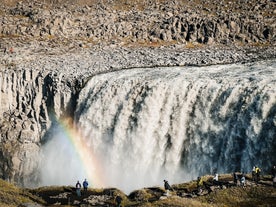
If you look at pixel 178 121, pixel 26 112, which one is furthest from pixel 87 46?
pixel 178 121

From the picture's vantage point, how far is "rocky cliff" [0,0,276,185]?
249ft

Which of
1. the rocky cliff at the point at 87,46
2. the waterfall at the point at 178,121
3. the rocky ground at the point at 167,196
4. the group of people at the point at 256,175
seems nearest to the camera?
the rocky ground at the point at 167,196

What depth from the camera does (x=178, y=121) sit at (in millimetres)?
58781

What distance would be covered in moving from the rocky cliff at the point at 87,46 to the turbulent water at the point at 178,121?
7.51 metres

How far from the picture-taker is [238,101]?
5266cm

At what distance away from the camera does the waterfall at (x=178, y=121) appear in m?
50.7

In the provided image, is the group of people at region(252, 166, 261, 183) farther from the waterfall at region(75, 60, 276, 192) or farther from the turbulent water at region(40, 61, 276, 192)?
the waterfall at region(75, 60, 276, 192)

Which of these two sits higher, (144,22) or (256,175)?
(144,22)

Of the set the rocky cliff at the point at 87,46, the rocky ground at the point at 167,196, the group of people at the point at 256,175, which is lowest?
the rocky ground at the point at 167,196

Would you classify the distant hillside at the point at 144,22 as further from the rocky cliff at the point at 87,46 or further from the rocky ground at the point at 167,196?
the rocky ground at the point at 167,196

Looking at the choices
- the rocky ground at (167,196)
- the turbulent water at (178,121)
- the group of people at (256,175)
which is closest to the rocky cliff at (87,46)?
the turbulent water at (178,121)

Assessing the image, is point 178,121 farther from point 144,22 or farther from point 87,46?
point 144,22

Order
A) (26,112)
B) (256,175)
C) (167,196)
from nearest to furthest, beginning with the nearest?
(256,175) < (167,196) < (26,112)

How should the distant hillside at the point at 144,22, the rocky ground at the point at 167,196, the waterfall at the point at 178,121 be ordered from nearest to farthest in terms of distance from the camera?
the rocky ground at the point at 167,196
the waterfall at the point at 178,121
the distant hillside at the point at 144,22
